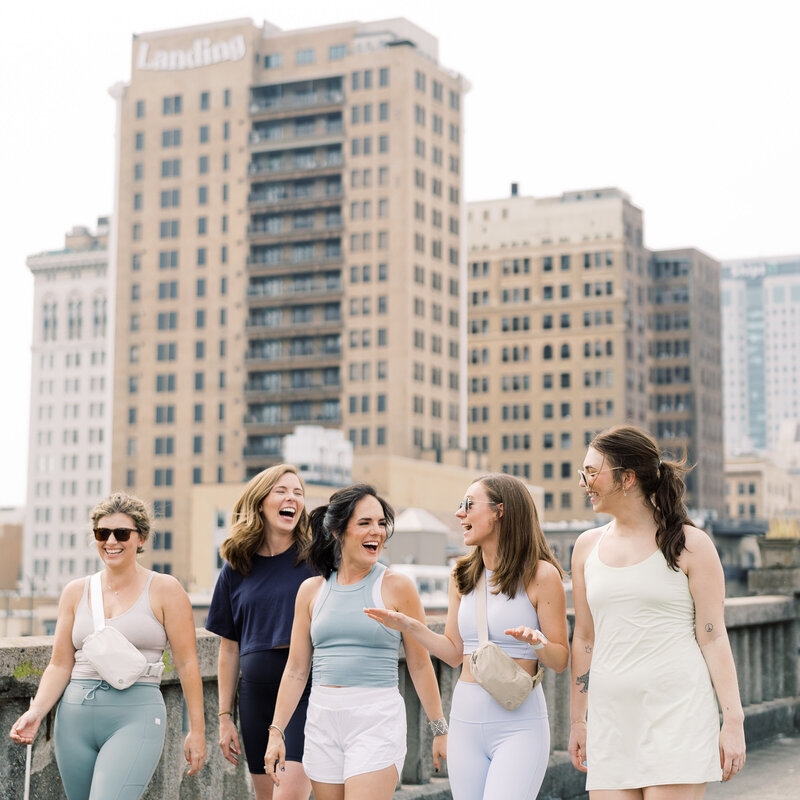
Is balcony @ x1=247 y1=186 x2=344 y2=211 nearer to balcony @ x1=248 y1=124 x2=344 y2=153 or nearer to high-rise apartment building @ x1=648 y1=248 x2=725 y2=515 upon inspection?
balcony @ x1=248 y1=124 x2=344 y2=153

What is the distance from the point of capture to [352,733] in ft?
19.2

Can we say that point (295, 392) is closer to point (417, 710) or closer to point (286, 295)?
point (286, 295)

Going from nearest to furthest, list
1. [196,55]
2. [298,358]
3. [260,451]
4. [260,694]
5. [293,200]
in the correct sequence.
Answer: [260,694], [260,451], [298,358], [293,200], [196,55]

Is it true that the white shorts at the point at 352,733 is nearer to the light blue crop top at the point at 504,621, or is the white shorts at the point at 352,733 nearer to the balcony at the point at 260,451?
the light blue crop top at the point at 504,621

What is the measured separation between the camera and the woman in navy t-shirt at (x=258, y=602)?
21.2ft

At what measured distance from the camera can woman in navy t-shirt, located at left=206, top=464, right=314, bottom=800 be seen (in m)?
6.46

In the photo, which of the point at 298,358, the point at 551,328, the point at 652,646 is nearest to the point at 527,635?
the point at 652,646

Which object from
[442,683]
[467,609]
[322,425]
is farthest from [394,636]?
[322,425]

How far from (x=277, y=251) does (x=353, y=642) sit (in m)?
118

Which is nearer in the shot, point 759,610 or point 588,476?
point 588,476

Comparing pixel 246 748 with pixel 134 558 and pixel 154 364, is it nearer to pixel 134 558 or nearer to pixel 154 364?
pixel 134 558

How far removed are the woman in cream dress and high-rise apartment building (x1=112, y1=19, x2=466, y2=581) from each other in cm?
10742

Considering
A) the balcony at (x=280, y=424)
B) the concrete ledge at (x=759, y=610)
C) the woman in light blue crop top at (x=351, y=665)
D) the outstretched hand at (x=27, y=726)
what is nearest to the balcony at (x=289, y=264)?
the balcony at (x=280, y=424)

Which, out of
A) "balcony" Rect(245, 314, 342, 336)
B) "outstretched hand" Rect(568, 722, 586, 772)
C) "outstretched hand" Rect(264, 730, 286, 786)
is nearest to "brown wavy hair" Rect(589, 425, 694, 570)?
"outstretched hand" Rect(568, 722, 586, 772)
